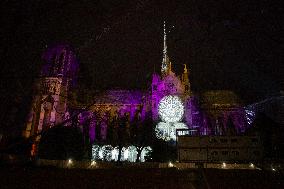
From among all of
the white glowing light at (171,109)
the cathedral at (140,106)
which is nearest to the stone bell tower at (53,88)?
the cathedral at (140,106)

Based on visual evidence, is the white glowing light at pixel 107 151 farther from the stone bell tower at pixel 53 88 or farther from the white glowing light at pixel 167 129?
the stone bell tower at pixel 53 88

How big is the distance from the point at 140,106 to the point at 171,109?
19240 mm

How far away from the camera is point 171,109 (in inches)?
2763

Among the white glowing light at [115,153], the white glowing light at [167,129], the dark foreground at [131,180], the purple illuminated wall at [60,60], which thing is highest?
the purple illuminated wall at [60,60]

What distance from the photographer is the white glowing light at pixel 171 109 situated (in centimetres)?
7038

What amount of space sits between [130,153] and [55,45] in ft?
137

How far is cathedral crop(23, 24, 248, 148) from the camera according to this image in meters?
70.4

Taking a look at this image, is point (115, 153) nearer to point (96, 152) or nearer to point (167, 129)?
point (96, 152)

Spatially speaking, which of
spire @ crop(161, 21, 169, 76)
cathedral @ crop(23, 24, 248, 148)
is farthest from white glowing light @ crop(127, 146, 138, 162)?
spire @ crop(161, 21, 169, 76)

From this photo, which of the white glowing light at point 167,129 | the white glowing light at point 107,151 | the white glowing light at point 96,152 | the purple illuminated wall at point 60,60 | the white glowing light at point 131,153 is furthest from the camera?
the purple illuminated wall at point 60,60

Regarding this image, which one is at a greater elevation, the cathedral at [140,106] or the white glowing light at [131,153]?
the cathedral at [140,106]

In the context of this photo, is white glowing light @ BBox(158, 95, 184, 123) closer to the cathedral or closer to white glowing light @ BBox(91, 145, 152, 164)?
the cathedral

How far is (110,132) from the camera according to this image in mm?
69312

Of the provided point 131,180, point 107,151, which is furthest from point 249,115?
point 131,180
